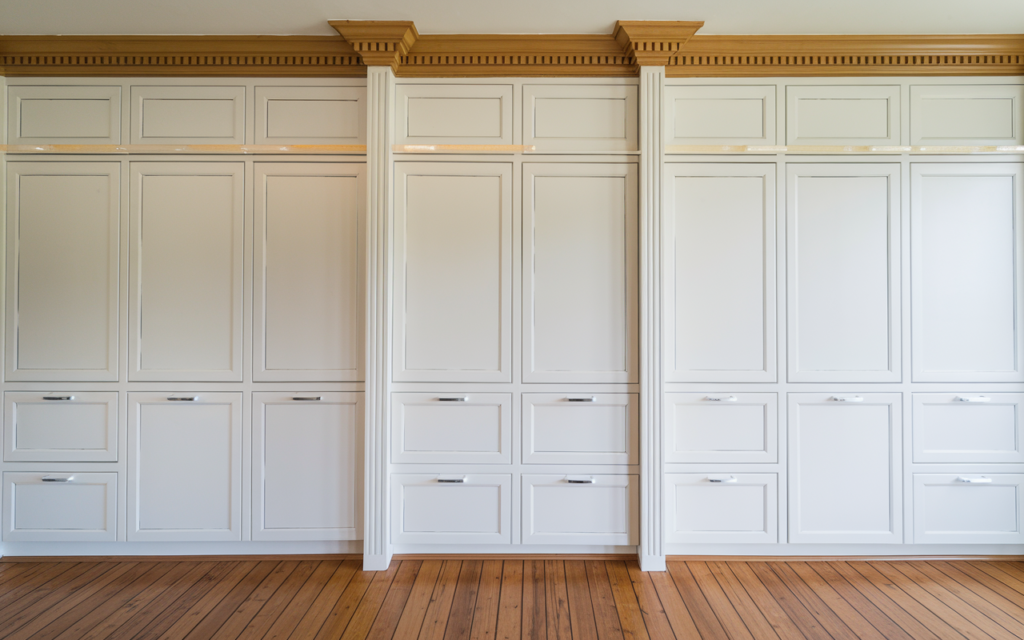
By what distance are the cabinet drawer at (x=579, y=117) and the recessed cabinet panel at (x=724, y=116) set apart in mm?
245

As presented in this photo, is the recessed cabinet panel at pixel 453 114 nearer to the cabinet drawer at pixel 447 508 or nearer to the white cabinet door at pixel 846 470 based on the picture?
the cabinet drawer at pixel 447 508

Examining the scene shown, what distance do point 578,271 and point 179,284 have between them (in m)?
2.03

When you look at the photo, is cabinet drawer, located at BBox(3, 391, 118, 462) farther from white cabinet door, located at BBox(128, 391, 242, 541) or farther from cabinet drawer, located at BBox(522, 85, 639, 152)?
cabinet drawer, located at BBox(522, 85, 639, 152)

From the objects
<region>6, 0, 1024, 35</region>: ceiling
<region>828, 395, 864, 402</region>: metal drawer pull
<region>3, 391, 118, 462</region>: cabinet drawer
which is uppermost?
<region>6, 0, 1024, 35</region>: ceiling

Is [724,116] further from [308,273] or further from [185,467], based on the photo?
[185,467]

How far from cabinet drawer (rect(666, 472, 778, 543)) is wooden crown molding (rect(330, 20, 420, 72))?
252 centimetres

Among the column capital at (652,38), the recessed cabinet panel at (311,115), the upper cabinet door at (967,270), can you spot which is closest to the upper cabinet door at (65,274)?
the recessed cabinet panel at (311,115)

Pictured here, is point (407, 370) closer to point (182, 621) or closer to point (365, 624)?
point (365, 624)

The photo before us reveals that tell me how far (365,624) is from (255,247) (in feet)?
6.06

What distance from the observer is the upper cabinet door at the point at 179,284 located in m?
2.77

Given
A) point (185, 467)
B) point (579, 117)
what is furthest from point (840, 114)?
point (185, 467)

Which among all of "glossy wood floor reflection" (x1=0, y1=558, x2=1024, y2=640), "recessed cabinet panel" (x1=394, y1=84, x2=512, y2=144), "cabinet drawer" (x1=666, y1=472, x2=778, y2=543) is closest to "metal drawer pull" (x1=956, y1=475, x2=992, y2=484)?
"glossy wood floor reflection" (x1=0, y1=558, x2=1024, y2=640)

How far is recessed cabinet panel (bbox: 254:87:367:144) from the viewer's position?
279 centimetres

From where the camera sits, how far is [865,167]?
278 centimetres
